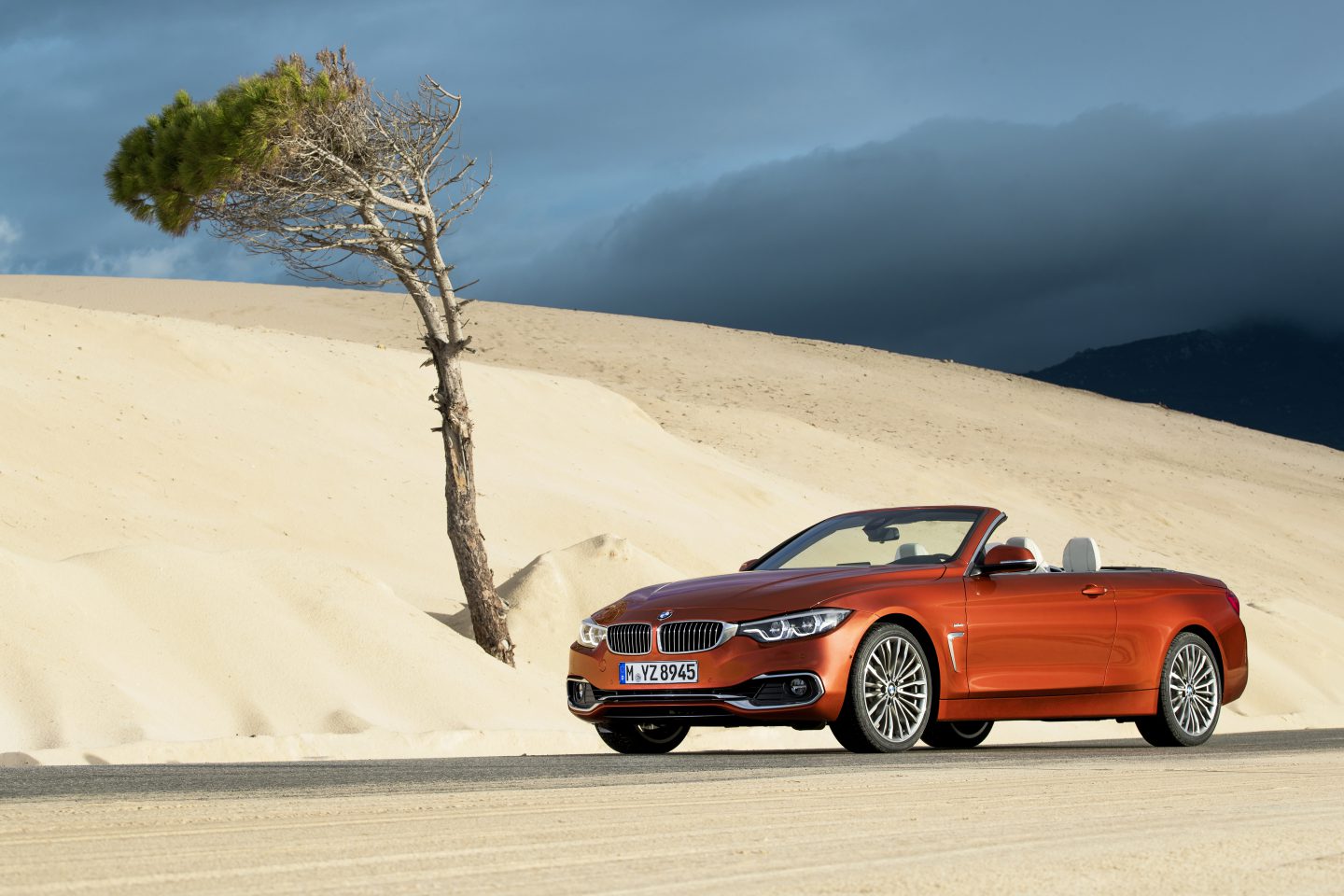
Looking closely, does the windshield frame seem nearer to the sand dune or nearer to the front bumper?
the front bumper

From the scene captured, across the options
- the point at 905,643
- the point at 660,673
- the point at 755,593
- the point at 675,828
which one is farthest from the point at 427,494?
the point at 675,828

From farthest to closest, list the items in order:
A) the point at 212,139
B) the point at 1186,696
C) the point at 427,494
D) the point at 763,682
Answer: the point at 427,494 < the point at 212,139 < the point at 1186,696 < the point at 763,682

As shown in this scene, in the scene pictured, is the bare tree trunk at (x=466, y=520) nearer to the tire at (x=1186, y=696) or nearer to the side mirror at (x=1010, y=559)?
the tire at (x=1186, y=696)

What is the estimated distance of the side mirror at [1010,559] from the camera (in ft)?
33.4

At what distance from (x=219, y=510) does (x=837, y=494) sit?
22838mm

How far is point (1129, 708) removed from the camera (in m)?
10.9

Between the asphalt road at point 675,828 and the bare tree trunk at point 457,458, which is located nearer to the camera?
the asphalt road at point 675,828

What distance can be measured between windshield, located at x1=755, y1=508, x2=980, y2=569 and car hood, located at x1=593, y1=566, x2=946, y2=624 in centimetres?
38

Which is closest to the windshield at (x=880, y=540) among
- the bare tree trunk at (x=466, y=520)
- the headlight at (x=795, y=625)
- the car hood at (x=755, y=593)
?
the car hood at (x=755, y=593)

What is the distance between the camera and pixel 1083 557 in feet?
36.5

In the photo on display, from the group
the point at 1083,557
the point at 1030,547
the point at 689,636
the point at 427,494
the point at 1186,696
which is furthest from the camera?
the point at 427,494

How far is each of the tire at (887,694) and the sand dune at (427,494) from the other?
361cm

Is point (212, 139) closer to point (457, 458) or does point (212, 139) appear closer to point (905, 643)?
point (457, 458)

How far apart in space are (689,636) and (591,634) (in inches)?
32.7
